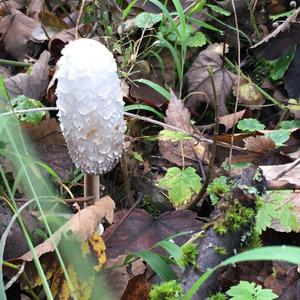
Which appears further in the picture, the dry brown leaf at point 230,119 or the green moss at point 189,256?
the dry brown leaf at point 230,119

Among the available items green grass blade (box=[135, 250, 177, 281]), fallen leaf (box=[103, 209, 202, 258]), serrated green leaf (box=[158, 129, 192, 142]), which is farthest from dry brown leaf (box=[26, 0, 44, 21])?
green grass blade (box=[135, 250, 177, 281])

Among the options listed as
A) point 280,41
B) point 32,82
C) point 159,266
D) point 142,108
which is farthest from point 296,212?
point 32,82

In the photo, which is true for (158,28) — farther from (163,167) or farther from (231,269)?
(231,269)

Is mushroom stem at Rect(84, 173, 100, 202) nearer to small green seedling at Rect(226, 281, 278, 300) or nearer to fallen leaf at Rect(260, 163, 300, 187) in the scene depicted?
fallen leaf at Rect(260, 163, 300, 187)

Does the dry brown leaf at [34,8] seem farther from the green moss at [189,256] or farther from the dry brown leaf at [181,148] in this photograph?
the green moss at [189,256]

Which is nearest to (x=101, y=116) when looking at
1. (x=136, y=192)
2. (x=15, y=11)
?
(x=136, y=192)

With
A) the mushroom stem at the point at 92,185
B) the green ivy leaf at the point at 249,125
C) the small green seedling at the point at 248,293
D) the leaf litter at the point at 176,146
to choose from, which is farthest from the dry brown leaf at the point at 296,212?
the mushroom stem at the point at 92,185

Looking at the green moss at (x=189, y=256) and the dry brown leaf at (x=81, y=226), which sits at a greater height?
the green moss at (x=189, y=256)
